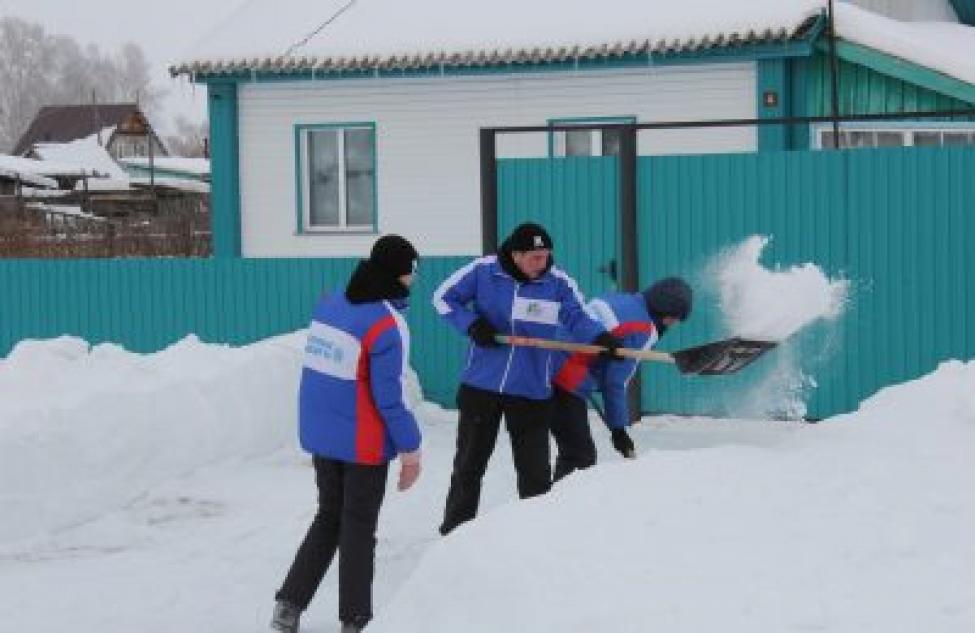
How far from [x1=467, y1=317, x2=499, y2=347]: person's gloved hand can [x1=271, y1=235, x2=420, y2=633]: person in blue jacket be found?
3.27 ft

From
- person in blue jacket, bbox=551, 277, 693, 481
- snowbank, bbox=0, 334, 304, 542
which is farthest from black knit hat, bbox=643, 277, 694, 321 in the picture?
snowbank, bbox=0, 334, 304, 542

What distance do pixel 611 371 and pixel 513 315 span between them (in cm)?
49

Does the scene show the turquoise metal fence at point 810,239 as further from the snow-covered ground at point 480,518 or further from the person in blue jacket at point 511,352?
the person in blue jacket at point 511,352

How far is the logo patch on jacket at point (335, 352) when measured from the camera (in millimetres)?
5633

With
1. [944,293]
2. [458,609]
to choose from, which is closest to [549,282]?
[458,609]

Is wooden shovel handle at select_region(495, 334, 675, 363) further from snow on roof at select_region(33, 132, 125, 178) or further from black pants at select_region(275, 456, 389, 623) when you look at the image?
snow on roof at select_region(33, 132, 125, 178)

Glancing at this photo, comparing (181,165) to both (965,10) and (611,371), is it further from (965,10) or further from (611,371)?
(611,371)

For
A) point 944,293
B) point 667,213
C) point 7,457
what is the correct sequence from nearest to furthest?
1. point 7,457
2. point 944,293
3. point 667,213

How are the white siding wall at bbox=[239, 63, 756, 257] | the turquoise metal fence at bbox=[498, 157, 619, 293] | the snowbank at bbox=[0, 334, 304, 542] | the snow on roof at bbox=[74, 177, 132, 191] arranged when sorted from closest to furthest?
the snowbank at bbox=[0, 334, 304, 542], the turquoise metal fence at bbox=[498, 157, 619, 293], the white siding wall at bbox=[239, 63, 756, 257], the snow on roof at bbox=[74, 177, 132, 191]

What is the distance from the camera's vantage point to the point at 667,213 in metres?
10.3

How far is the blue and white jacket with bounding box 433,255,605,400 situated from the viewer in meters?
6.77

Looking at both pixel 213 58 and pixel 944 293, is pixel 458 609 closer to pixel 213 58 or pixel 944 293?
pixel 944 293

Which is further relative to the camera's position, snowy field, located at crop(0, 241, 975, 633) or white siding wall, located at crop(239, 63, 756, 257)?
white siding wall, located at crop(239, 63, 756, 257)

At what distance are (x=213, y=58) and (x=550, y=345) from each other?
33.8 feet
